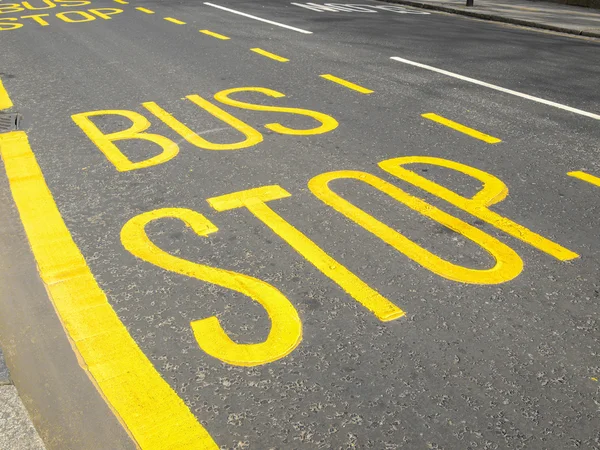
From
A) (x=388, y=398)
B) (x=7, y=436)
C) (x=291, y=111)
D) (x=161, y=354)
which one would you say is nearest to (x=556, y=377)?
(x=388, y=398)

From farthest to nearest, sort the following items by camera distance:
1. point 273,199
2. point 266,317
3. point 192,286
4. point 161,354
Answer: point 273,199
point 192,286
point 266,317
point 161,354

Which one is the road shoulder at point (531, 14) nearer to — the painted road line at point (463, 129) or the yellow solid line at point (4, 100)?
the painted road line at point (463, 129)

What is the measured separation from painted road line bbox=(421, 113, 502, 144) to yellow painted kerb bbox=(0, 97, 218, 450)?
143 inches

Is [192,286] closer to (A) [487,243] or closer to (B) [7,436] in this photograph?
(B) [7,436]

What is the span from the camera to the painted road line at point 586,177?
16.8 ft

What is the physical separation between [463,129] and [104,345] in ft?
13.9

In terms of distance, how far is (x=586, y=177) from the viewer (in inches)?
205

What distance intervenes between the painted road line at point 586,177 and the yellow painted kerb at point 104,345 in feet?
11.9

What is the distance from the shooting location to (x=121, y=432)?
2.66m

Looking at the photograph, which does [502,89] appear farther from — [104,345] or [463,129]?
[104,345]

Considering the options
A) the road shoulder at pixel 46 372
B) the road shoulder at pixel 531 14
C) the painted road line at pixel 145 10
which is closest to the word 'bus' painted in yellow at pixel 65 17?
the painted road line at pixel 145 10

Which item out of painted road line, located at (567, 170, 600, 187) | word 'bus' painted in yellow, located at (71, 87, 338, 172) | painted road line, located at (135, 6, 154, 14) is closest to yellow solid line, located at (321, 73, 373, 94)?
word 'bus' painted in yellow, located at (71, 87, 338, 172)

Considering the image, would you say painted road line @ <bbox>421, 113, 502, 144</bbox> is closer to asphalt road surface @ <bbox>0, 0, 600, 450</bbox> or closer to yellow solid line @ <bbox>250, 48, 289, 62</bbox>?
asphalt road surface @ <bbox>0, 0, 600, 450</bbox>

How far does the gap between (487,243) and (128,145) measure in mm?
3211
